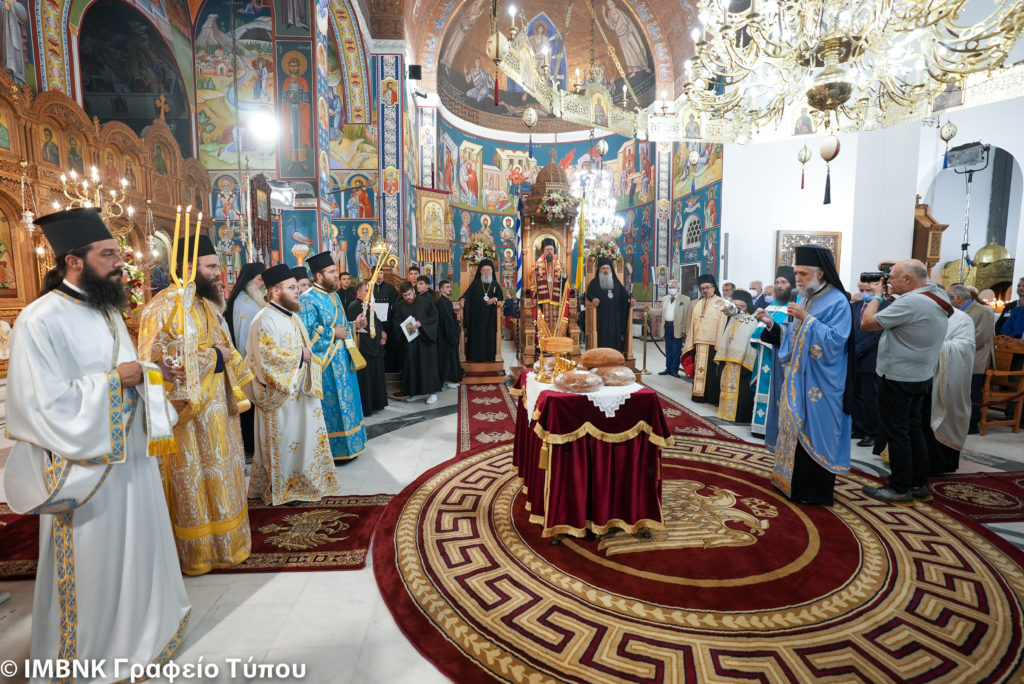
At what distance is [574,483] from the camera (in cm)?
304

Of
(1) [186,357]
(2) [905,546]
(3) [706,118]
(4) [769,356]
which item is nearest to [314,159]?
(3) [706,118]

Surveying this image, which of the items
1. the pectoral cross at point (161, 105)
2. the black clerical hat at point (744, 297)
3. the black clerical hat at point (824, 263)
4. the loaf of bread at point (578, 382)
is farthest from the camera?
the pectoral cross at point (161, 105)

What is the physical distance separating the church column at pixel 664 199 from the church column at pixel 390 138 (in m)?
8.31

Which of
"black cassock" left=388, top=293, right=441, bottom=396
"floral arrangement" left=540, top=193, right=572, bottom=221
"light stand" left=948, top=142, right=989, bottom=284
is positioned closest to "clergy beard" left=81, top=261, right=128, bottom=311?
"black cassock" left=388, top=293, right=441, bottom=396

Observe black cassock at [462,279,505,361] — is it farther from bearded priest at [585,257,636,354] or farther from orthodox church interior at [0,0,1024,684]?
bearded priest at [585,257,636,354]

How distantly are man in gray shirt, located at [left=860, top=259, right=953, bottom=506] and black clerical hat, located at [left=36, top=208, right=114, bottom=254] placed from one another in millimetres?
4861

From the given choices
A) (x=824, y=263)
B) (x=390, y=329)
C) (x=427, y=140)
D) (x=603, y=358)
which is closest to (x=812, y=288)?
(x=824, y=263)

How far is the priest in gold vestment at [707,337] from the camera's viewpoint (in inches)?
277

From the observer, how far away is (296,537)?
326 centimetres

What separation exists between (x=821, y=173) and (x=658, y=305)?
20.7 feet

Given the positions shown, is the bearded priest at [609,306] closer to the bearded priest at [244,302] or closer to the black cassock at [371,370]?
the black cassock at [371,370]

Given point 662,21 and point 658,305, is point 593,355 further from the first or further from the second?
point 662,21

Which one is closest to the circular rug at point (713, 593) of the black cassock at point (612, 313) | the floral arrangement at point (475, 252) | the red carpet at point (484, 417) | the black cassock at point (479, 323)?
the red carpet at point (484, 417)

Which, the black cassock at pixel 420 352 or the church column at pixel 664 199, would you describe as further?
the church column at pixel 664 199
